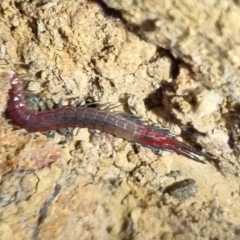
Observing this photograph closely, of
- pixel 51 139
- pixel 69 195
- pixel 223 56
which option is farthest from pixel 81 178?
pixel 223 56

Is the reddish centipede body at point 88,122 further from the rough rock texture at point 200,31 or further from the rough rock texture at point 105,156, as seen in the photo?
the rough rock texture at point 200,31

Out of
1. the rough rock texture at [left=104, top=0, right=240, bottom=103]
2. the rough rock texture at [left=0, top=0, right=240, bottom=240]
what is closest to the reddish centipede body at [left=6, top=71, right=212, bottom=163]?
the rough rock texture at [left=0, top=0, right=240, bottom=240]

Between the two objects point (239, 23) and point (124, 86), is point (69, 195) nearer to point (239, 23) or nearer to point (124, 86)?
point (124, 86)

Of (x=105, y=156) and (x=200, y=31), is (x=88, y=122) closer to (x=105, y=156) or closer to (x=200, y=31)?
(x=105, y=156)

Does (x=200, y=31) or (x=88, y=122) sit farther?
(x=88, y=122)

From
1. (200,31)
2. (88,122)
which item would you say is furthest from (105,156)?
(200,31)

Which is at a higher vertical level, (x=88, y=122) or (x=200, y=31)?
(x=200, y=31)
